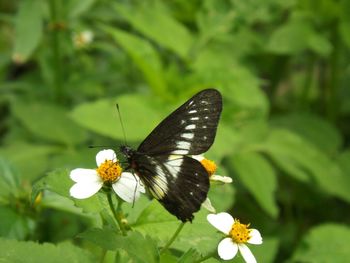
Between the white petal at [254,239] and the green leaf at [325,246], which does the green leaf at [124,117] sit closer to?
the green leaf at [325,246]

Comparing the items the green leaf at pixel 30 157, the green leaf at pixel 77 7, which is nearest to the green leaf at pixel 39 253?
the green leaf at pixel 30 157

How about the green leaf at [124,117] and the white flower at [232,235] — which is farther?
the green leaf at [124,117]

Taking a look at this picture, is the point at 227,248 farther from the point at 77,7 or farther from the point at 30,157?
the point at 77,7

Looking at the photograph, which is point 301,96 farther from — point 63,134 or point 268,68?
point 63,134

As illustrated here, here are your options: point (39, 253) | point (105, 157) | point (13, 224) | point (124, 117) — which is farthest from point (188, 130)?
point (124, 117)

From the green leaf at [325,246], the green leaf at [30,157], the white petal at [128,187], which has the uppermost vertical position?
the white petal at [128,187]

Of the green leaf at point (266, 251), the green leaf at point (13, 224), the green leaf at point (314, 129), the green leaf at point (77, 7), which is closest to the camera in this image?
the green leaf at point (13, 224)

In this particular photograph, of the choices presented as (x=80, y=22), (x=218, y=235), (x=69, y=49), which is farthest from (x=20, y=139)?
(x=218, y=235)
